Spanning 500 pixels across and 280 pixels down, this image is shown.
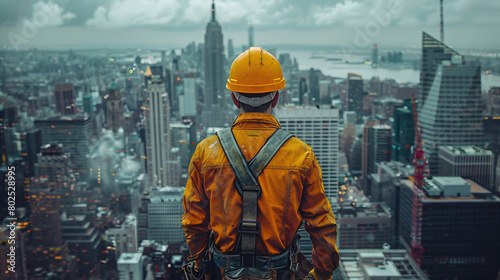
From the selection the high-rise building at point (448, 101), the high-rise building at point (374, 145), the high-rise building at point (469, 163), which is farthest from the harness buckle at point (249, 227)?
the high-rise building at point (374, 145)

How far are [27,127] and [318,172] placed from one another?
1184 cm

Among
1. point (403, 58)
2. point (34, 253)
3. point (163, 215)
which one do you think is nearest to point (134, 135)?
point (163, 215)

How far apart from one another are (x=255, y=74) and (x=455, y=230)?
8854 mm

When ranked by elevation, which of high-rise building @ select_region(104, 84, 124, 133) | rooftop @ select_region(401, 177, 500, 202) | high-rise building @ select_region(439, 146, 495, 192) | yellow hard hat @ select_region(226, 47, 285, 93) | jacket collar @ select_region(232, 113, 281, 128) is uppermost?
yellow hard hat @ select_region(226, 47, 285, 93)

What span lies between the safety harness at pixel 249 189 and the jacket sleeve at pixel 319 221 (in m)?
0.08

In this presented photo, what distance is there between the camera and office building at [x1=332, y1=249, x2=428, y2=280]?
5.44 metres

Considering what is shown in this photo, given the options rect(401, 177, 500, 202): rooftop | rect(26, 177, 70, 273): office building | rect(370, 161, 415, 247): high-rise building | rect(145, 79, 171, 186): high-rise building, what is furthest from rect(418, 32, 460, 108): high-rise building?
rect(26, 177, 70, 273): office building

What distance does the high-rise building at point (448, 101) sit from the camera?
11250 mm

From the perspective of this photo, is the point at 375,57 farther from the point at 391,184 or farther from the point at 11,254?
the point at 11,254

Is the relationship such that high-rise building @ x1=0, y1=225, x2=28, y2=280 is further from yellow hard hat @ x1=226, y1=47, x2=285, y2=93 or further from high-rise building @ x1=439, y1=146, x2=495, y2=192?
high-rise building @ x1=439, y1=146, x2=495, y2=192

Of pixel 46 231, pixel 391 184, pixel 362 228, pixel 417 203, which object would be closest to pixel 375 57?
pixel 391 184

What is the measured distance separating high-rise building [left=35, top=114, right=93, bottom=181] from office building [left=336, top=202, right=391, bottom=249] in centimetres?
673

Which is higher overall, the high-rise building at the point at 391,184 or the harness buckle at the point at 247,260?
the harness buckle at the point at 247,260

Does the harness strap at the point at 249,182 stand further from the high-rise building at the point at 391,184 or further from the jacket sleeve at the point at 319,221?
the high-rise building at the point at 391,184
